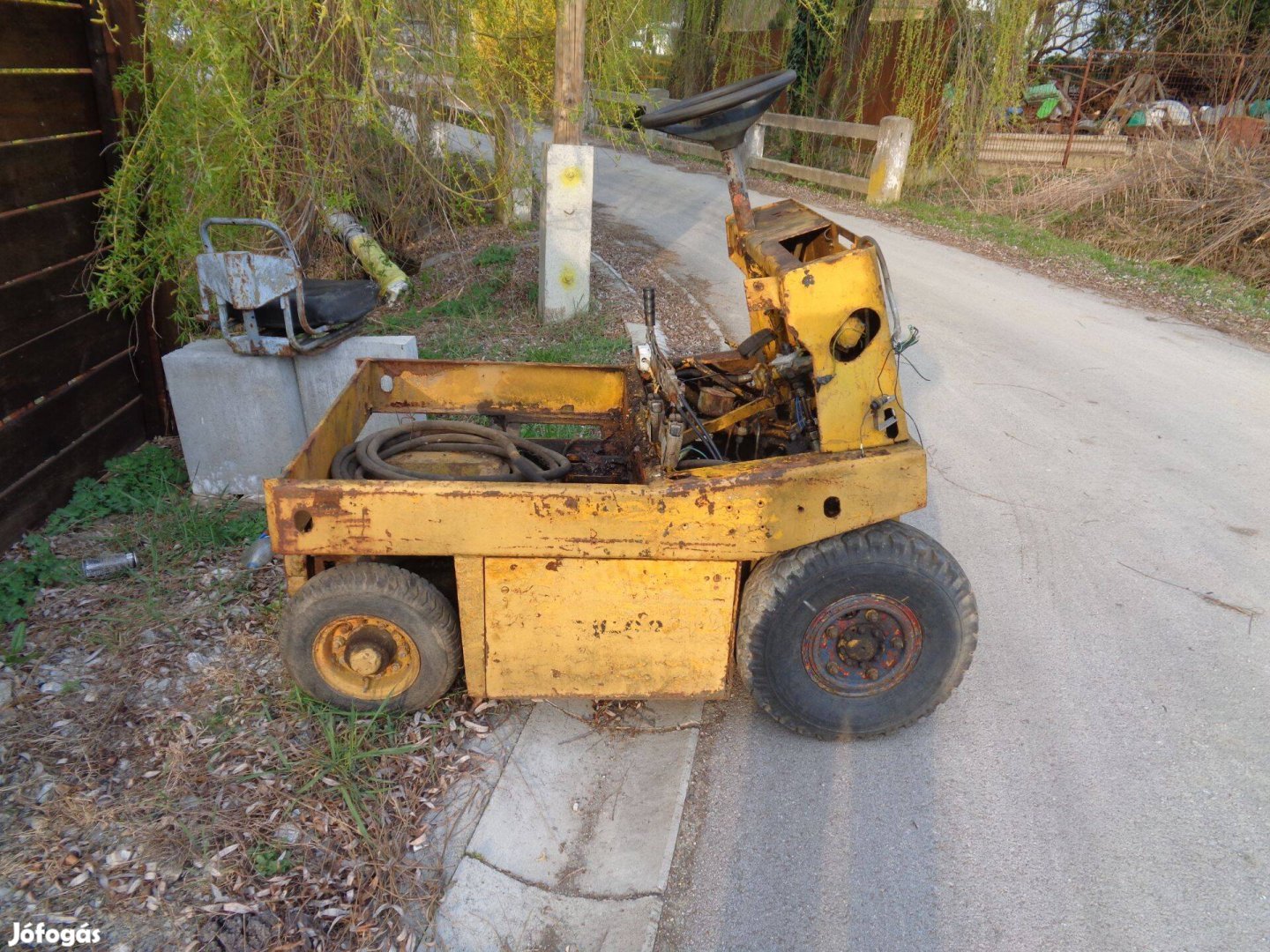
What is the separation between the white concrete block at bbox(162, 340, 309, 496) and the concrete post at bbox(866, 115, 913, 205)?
1198cm

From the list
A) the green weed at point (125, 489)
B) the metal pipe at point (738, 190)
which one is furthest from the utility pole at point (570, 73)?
the metal pipe at point (738, 190)

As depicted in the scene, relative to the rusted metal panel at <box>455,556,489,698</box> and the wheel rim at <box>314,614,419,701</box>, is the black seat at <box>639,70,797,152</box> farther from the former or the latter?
the wheel rim at <box>314,614,419,701</box>

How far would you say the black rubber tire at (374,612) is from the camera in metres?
2.98

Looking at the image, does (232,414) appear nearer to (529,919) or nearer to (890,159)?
(529,919)

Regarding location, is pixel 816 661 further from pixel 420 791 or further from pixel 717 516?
pixel 420 791

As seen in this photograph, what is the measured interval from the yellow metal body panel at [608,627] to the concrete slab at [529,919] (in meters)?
0.67

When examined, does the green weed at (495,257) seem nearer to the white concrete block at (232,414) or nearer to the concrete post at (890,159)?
the white concrete block at (232,414)

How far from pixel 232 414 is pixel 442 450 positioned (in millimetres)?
1724

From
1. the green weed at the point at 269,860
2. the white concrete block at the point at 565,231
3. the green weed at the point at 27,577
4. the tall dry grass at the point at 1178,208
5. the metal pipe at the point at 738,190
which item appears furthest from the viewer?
the tall dry grass at the point at 1178,208

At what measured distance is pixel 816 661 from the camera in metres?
3.10

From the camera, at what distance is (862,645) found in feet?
10.2

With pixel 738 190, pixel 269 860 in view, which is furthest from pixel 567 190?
pixel 269 860

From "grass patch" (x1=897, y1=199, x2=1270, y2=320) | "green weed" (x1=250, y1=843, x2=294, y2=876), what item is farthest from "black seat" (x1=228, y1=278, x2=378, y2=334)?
"grass patch" (x1=897, y1=199, x2=1270, y2=320)

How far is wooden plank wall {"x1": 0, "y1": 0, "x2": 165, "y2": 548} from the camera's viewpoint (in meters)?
4.23
